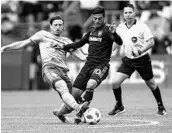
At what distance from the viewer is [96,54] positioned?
37.4 ft

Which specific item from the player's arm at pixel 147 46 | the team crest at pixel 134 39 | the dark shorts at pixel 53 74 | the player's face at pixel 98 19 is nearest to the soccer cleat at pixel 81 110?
the dark shorts at pixel 53 74

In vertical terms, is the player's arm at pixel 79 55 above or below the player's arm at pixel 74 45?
below

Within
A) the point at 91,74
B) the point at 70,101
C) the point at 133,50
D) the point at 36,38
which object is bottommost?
the point at 70,101

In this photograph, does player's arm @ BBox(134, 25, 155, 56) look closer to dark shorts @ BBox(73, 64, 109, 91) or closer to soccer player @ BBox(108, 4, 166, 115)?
soccer player @ BBox(108, 4, 166, 115)

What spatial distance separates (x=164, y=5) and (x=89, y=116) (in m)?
14.3

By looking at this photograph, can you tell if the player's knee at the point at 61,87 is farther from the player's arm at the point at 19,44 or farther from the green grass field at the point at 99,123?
the player's arm at the point at 19,44

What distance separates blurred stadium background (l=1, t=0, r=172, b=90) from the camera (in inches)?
873

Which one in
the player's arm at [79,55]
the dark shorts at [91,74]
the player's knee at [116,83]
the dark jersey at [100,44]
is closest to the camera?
the dark shorts at [91,74]

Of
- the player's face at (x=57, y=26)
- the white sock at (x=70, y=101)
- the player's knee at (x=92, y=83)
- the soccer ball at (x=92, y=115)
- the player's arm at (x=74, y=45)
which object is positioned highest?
the player's face at (x=57, y=26)

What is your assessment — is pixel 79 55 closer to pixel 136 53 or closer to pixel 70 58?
pixel 136 53

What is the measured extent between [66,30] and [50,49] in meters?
12.7

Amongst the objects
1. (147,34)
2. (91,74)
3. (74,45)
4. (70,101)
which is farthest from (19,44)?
(147,34)

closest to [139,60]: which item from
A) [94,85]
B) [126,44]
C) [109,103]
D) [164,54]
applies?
[126,44]

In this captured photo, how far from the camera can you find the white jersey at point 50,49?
11.1 m
